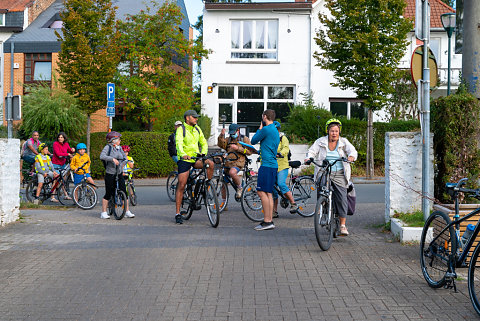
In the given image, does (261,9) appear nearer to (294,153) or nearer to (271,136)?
(294,153)

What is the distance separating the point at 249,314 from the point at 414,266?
2656 millimetres

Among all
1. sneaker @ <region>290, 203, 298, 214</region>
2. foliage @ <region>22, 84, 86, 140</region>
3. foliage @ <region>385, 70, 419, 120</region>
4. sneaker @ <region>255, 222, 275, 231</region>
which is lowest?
sneaker @ <region>255, 222, 275, 231</region>

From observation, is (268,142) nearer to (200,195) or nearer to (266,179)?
(266,179)

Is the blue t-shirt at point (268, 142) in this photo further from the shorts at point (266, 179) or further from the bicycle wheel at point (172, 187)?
the bicycle wheel at point (172, 187)

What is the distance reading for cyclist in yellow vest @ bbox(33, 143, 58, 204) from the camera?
48.1 feet

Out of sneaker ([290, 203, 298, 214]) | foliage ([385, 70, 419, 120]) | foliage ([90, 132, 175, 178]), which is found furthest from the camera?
foliage ([385, 70, 419, 120])

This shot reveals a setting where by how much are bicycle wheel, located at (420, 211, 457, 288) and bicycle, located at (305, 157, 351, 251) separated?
5.61ft

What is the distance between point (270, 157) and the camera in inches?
374

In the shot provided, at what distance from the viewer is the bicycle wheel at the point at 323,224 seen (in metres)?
7.62

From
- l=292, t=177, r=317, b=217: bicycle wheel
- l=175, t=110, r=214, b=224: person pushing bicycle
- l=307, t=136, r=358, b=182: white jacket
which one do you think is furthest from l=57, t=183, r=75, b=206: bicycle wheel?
l=307, t=136, r=358, b=182: white jacket

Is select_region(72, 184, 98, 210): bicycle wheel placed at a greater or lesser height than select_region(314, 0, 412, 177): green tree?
lesser

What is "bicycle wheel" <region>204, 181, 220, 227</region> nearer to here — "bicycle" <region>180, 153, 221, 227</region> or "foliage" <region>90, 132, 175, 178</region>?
"bicycle" <region>180, 153, 221, 227</region>

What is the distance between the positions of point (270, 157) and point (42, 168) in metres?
7.67

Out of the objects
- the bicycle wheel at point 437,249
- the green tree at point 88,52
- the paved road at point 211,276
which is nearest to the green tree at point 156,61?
the green tree at point 88,52
